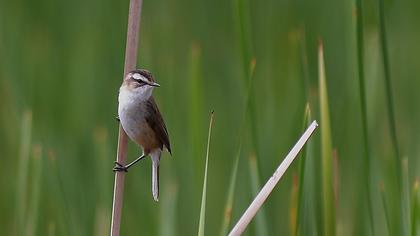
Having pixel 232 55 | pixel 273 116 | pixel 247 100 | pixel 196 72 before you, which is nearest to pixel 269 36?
pixel 232 55

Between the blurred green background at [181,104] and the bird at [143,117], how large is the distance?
0.25 metres

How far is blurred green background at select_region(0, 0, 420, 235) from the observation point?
3.75 meters

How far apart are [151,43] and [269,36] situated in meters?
0.70

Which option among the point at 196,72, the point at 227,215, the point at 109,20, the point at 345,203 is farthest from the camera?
the point at 109,20

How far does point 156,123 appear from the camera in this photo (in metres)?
3.44

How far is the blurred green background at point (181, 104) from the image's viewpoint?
3750 mm

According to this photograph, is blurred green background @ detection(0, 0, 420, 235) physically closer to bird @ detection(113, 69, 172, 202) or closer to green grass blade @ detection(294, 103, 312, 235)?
bird @ detection(113, 69, 172, 202)

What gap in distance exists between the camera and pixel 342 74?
4.42 m

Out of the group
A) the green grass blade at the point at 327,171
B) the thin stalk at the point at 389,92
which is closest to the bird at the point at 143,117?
the green grass blade at the point at 327,171

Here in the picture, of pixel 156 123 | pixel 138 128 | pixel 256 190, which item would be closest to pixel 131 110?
pixel 138 128

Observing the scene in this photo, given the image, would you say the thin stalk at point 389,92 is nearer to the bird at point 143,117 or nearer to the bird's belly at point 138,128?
the bird at point 143,117

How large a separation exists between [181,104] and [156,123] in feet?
3.74

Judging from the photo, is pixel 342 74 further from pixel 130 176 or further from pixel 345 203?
pixel 130 176

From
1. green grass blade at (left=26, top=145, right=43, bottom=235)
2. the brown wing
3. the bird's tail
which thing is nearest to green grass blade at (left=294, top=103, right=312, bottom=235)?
the bird's tail
